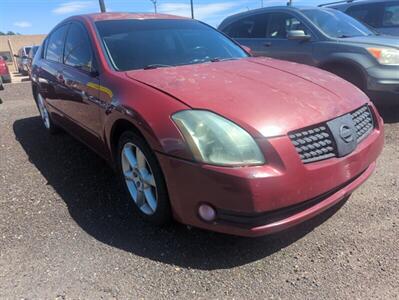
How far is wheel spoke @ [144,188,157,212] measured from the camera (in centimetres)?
272

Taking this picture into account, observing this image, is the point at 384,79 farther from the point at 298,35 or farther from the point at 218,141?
the point at 218,141

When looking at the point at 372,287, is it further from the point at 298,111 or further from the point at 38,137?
the point at 38,137

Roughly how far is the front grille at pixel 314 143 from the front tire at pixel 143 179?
0.90 metres

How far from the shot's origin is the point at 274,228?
2.20m

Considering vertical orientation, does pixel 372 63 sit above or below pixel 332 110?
below

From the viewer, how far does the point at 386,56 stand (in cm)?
Result: 501

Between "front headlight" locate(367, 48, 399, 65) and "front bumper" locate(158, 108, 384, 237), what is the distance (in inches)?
126

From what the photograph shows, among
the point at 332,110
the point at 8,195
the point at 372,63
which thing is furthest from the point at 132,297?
the point at 372,63

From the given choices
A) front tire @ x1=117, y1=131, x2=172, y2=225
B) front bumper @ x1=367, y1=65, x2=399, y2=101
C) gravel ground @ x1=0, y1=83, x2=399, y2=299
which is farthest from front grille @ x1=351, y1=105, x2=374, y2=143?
front bumper @ x1=367, y1=65, x2=399, y2=101

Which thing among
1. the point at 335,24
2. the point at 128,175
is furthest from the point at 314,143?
the point at 335,24

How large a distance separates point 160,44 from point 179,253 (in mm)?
1950

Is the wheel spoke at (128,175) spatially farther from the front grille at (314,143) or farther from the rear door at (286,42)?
the rear door at (286,42)

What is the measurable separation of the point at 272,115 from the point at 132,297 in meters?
1.35

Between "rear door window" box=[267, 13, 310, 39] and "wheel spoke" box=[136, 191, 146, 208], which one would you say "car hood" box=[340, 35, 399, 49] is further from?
"wheel spoke" box=[136, 191, 146, 208]
